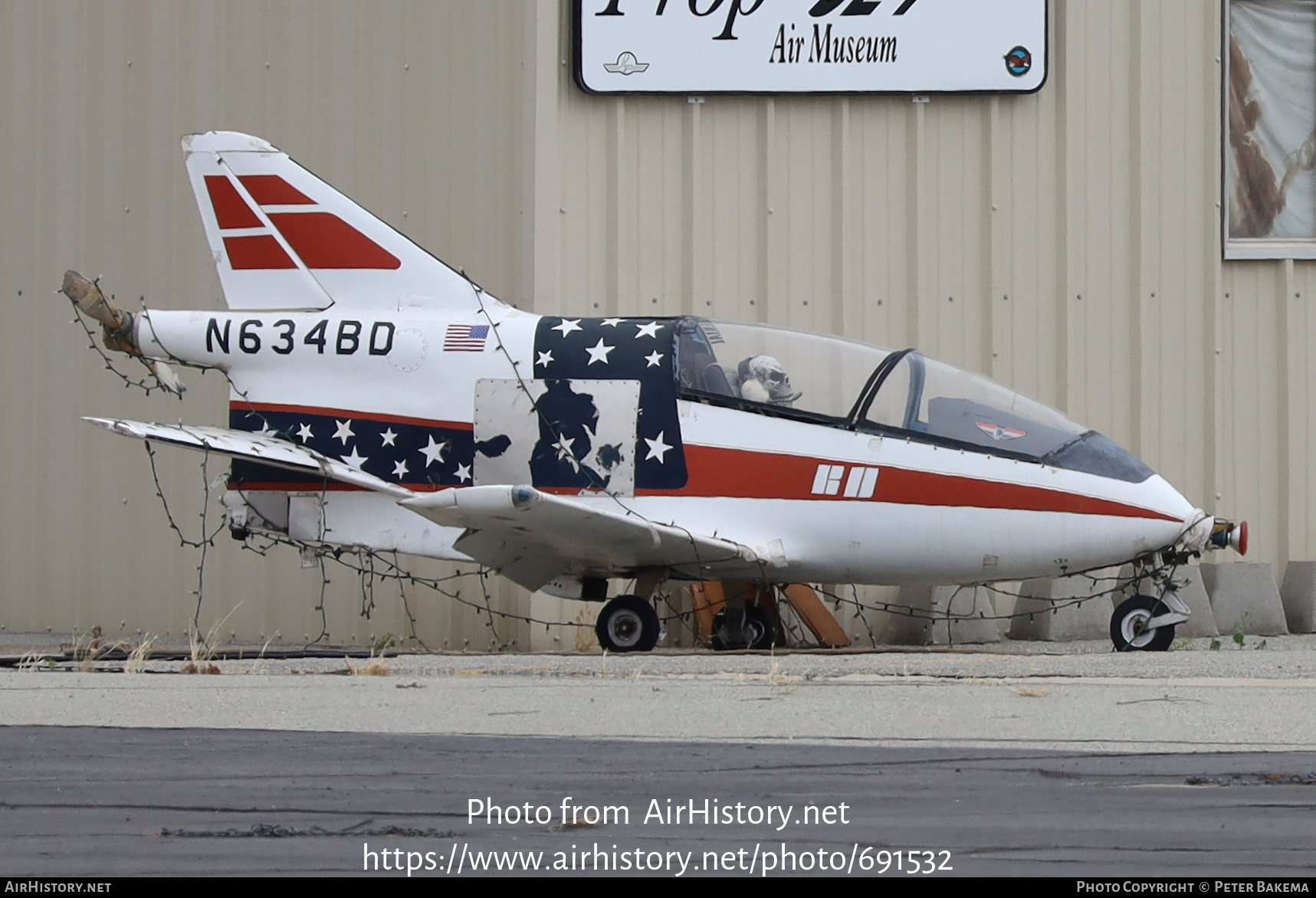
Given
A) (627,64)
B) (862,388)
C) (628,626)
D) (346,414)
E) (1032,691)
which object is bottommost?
(628,626)

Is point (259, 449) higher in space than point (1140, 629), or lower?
higher

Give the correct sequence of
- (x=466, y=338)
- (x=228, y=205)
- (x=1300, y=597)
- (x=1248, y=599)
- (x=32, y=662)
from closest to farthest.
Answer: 1. (x=32, y=662)
2. (x=466, y=338)
3. (x=228, y=205)
4. (x=1248, y=599)
5. (x=1300, y=597)

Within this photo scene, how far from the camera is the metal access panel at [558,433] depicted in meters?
9.80

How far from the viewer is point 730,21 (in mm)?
12797

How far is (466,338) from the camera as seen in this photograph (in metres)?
10.1

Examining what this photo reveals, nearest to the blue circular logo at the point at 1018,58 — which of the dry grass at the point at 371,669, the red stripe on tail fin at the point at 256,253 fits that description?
the red stripe on tail fin at the point at 256,253

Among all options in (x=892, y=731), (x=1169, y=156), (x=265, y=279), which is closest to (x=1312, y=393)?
(x=1169, y=156)

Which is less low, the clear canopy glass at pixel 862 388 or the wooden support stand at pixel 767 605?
the clear canopy glass at pixel 862 388

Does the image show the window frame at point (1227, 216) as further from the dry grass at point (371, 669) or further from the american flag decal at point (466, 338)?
the dry grass at point (371, 669)

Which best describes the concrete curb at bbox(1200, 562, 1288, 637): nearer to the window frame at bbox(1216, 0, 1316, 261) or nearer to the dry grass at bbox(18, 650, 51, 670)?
the window frame at bbox(1216, 0, 1316, 261)

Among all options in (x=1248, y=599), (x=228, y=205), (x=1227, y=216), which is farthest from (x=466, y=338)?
(x=1227, y=216)

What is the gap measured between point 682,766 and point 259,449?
5.88 meters

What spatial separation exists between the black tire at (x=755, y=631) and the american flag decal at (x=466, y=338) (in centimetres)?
234

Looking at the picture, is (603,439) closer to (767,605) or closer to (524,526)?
(524,526)
